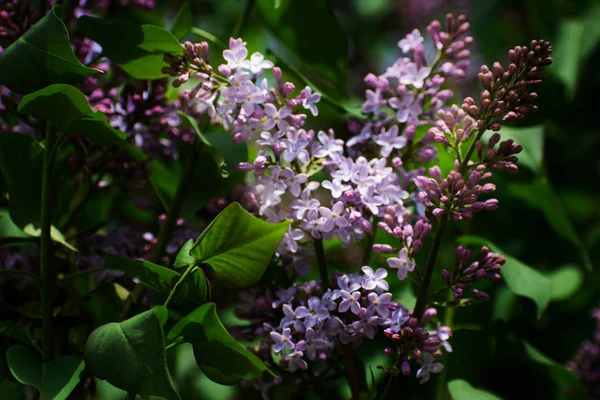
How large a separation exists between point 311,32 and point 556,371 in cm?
48

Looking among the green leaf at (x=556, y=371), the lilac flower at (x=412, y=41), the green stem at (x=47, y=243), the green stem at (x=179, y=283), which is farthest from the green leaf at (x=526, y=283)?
the green stem at (x=47, y=243)

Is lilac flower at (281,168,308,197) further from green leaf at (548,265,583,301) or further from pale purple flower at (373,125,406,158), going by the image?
green leaf at (548,265,583,301)

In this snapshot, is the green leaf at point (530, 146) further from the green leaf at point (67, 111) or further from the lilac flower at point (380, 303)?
the green leaf at point (67, 111)

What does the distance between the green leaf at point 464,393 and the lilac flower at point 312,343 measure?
0.50 feet

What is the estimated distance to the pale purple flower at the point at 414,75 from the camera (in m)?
0.62

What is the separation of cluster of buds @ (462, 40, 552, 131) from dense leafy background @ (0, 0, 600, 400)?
0.64 ft

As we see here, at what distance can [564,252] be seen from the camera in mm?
1031

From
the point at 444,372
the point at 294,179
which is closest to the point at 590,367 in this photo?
the point at 444,372

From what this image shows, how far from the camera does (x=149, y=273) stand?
51cm

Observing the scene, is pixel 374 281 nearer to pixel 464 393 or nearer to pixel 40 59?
pixel 464 393

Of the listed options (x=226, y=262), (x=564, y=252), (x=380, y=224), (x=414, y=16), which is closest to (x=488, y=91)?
(x=380, y=224)

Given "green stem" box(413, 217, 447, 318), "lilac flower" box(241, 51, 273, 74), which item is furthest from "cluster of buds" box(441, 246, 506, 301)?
"lilac flower" box(241, 51, 273, 74)

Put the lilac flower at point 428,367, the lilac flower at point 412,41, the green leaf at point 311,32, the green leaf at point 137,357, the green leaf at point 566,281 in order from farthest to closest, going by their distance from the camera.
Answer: the green leaf at point 566,281 → the green leaf at point 311,32 → the lilac flower at point 412,41 → the lilac flower at point 428,367 → the green leaf at point 137,357

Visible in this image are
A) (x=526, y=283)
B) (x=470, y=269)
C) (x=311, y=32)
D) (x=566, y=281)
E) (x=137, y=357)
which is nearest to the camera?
(x=137, y=357)
